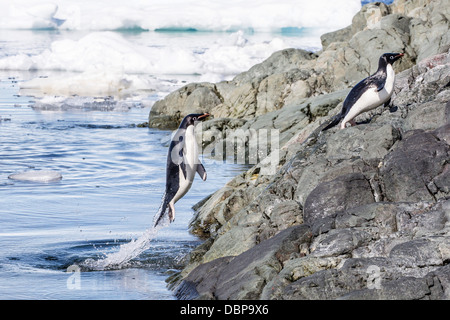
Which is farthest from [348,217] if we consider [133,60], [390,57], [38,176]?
[133,60]

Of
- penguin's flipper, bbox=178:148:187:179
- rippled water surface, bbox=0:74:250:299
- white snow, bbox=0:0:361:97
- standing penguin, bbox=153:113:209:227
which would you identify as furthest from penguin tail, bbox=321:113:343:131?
white snow, bbox=0:0:361:97

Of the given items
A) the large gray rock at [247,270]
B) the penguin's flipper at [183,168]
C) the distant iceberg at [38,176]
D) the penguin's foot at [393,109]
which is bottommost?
the distant iceberg at [38,176]

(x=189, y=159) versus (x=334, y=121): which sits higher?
(x=334, y=121)

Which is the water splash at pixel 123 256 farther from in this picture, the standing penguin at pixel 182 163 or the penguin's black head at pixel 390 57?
the penguin's black head at pixel 390 57

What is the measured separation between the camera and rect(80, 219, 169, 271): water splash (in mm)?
9812

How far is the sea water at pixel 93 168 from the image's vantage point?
962cm

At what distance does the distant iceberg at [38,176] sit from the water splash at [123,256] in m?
6.49

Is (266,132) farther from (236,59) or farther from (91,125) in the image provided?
(236,59)

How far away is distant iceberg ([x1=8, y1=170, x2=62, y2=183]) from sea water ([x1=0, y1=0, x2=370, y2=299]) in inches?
1.2

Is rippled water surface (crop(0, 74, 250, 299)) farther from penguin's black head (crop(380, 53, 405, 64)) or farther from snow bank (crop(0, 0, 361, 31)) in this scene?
snow bank (crop(0, 0, 361, 31))

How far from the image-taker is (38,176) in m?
16.7

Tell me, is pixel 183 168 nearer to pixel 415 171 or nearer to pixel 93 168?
pixel 415 171

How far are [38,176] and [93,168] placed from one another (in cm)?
215

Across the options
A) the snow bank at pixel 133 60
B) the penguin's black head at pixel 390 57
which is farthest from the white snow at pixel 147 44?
the penguin's black head at pixel 390 57
